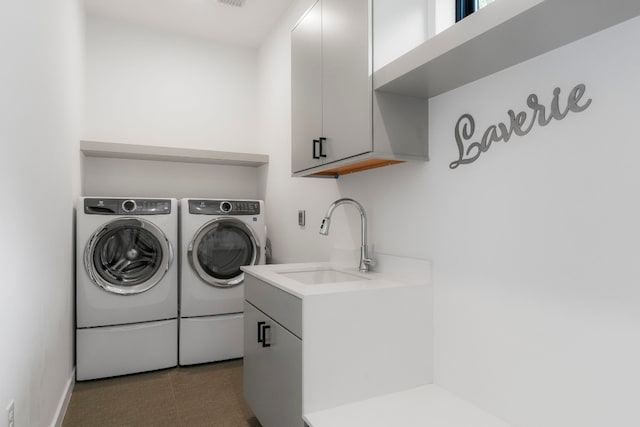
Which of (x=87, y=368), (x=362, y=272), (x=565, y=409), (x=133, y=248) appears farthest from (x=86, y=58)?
(x=565, y=409)

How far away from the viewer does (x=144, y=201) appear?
112 inches

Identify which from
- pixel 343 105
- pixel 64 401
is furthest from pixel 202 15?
pixel 64 401

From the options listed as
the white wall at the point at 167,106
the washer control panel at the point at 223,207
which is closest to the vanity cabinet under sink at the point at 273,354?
the washer control panel at the point at 223,207

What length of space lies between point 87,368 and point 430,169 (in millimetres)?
2643

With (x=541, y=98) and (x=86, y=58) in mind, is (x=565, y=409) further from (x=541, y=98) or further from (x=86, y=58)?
(x=86, y=58)

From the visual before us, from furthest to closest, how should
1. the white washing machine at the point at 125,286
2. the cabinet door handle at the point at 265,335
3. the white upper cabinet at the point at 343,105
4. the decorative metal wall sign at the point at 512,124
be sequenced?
the white washing machine at the point at 125,286 < the cabinet door handle at the point at 265,335 < the white upper cabinet at the point at 343,105 < the decorative metal wall sign at the point at 512,124

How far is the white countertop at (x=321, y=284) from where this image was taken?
149 cm

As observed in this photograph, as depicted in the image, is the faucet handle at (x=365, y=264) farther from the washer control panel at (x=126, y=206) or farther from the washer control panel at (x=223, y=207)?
the washer control panel at (x=126, y=206)

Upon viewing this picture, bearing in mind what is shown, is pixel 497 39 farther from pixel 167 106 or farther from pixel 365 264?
pixel 167 106

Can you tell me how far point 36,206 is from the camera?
1601 mm

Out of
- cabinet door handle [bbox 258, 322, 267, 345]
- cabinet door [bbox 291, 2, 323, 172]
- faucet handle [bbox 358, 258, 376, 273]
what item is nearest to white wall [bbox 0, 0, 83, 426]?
cabinet door handle [bbox 258, 322, 267, 345]

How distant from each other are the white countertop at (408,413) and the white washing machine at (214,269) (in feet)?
5.94

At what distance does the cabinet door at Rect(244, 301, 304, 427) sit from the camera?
1.48 m

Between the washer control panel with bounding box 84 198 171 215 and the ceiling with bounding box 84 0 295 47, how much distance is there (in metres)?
1.64
